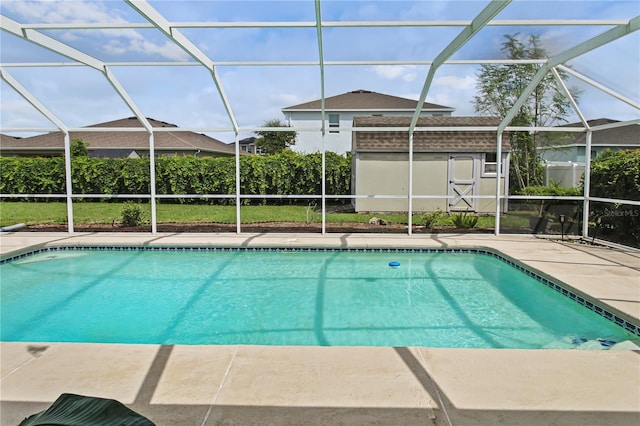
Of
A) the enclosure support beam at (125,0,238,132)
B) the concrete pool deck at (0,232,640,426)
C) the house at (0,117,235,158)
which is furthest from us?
the house at (0,117,235,158)

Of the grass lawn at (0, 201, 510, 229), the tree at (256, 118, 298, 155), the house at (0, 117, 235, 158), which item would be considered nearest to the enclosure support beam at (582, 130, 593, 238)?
the grass lawn at (0, 201, 510, 229)

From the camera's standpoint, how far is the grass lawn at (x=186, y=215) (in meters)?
11.7

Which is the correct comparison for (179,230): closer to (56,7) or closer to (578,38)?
(56,7)

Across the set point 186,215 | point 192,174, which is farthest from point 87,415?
point 192,174

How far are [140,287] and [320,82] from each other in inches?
178

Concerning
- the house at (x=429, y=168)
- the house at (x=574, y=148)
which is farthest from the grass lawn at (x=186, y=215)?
the house at (x=574, y=148)

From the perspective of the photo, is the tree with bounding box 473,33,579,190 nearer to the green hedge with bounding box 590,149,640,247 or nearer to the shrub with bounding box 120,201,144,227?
the green hedge with bounding box 590,149,640,247

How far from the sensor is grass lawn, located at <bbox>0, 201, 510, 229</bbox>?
38.4ft

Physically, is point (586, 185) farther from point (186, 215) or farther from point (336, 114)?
point (336, 114)

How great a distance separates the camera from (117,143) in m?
20.4

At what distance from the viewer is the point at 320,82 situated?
306 inches

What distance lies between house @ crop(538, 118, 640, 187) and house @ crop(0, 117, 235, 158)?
13351mm

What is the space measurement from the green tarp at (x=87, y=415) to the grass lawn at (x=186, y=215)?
31.2 ft

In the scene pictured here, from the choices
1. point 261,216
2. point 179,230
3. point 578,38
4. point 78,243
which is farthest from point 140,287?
point 578,38
